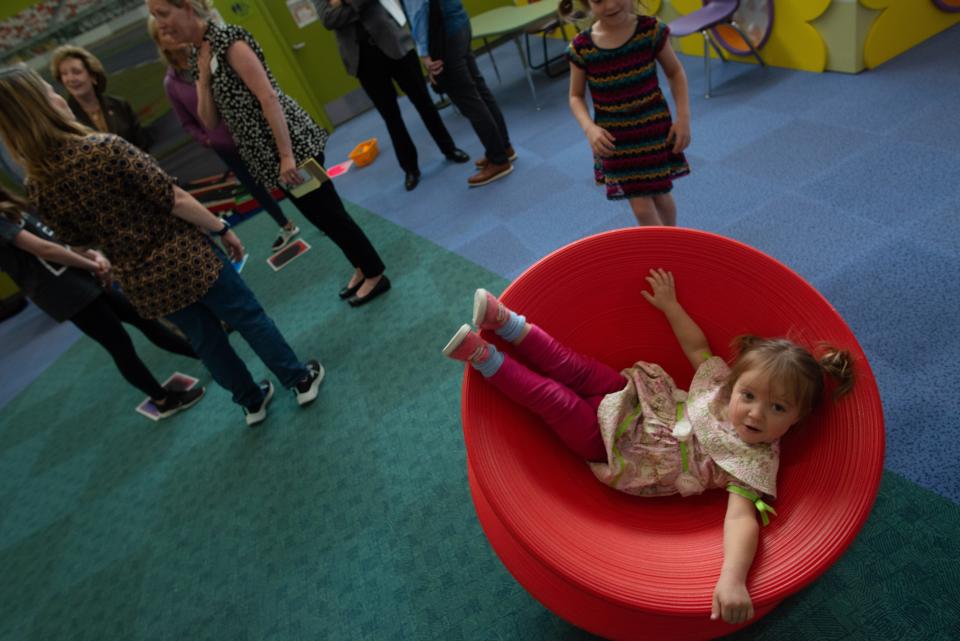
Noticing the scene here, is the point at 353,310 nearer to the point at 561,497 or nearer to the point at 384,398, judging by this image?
the point at 384,398

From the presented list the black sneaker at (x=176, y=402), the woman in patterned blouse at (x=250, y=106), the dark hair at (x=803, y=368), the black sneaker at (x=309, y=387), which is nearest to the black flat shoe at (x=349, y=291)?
the woman in patterned blouse at (x=250, y=106)

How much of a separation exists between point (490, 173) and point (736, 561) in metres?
2.81

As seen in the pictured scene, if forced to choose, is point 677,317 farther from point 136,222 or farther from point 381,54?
point 381,54

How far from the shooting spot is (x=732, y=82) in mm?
3344

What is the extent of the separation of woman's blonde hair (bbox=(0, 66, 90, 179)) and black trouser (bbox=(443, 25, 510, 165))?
6.50 ft

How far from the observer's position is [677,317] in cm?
132

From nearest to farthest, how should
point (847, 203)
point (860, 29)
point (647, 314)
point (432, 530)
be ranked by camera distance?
point (647, 314), point (432, 530), point (847, 203), point (860, 29)

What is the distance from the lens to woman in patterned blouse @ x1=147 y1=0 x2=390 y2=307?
5.68 feet

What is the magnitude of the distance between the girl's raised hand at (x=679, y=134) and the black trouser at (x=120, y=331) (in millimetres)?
2367

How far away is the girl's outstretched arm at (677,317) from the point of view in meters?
1.31

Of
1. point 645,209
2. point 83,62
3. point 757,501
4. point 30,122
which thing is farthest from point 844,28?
point 83,62

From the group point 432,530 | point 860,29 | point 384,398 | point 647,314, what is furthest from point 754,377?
point 860,29

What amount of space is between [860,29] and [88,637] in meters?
4.29

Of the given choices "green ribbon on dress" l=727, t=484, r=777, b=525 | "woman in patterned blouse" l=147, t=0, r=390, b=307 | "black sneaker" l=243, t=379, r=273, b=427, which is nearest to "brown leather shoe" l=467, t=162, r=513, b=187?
"woman in patterned blouse" l=147, t=0, r=390, b=307
